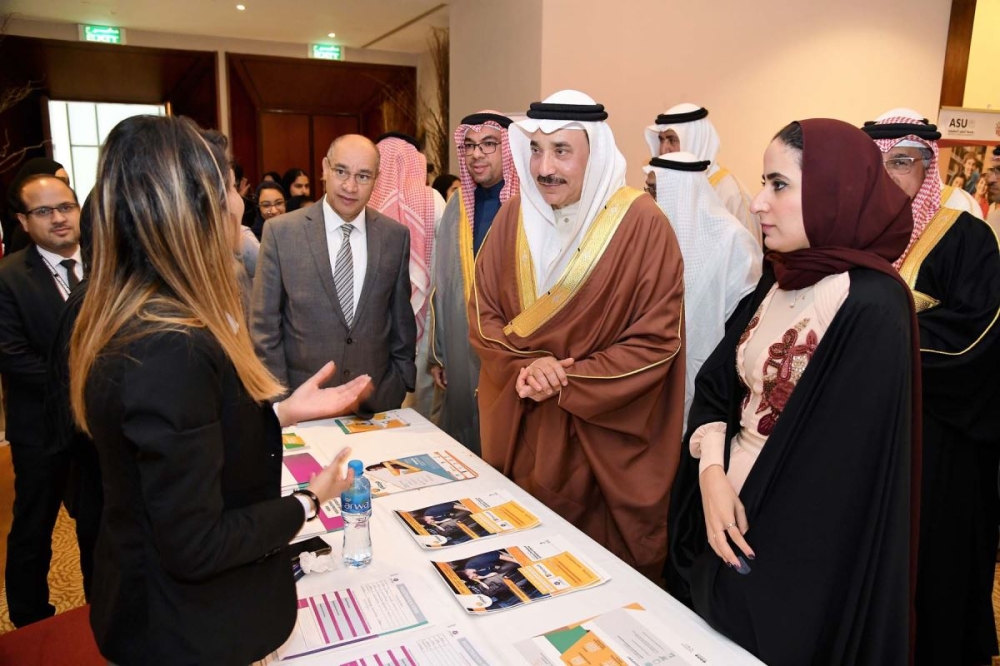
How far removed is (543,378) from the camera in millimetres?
2078

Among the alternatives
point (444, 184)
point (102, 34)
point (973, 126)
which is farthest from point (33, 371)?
point (102, 34)

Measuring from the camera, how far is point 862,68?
20.6ft

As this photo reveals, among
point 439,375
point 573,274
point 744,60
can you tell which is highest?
point 744,60

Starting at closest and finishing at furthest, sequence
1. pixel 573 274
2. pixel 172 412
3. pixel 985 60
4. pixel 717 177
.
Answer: pixel 172 412 → pixel 573 274 → pixel 717 177 → pixel 985 60

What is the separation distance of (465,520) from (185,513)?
2.91 ft

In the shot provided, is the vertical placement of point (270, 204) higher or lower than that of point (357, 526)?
higher

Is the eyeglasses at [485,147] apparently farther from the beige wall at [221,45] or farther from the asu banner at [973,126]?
the beige wall at [221,45]

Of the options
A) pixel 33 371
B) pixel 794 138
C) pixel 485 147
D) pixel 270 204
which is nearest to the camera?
pixel 794 138

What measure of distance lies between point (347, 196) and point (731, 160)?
14.0ft

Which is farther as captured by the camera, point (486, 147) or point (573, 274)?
point (486, 147)

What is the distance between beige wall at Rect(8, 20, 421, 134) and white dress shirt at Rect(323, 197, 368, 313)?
8270mm

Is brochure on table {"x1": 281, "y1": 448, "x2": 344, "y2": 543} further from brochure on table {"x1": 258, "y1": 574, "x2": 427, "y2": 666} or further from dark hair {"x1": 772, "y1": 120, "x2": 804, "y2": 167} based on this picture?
dark hair {"x1": 772, "y1": 120, "x2": 804, "y2": 167}

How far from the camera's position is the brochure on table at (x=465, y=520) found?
64.2 inches

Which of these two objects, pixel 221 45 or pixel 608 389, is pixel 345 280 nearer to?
pixel 608 389
